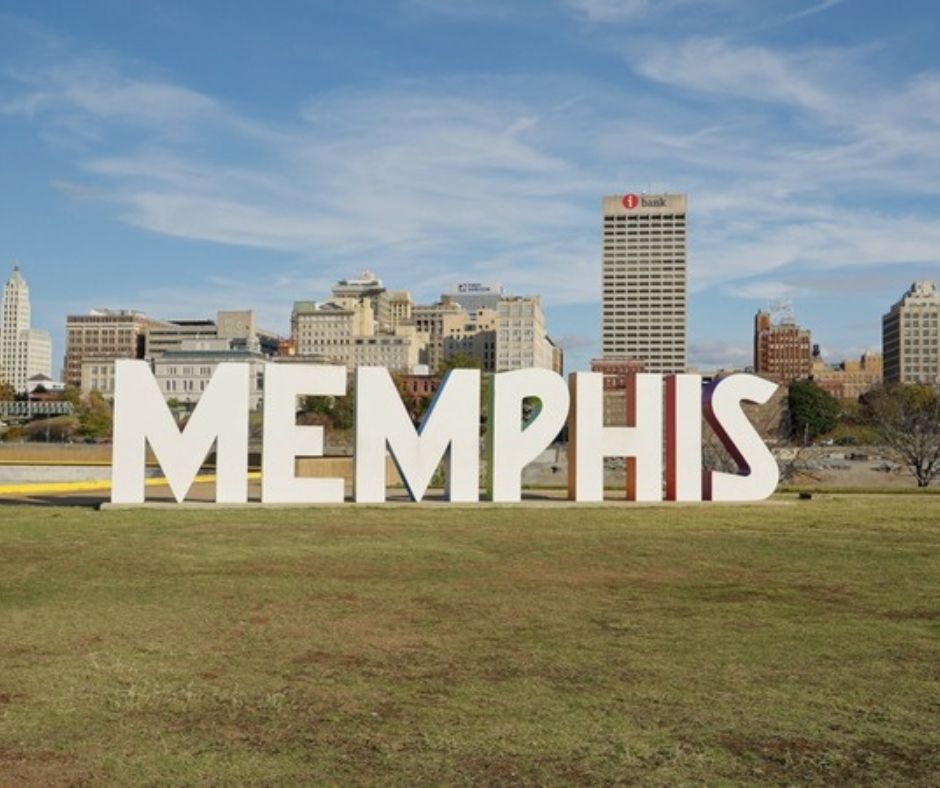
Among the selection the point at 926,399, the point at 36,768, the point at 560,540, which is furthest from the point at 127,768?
the point at 926,399

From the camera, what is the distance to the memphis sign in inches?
1155

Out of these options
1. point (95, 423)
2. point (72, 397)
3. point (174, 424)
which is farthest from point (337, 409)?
point (174, 424)

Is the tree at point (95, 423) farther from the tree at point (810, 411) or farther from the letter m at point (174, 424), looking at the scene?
the letter m at point (174, 424)

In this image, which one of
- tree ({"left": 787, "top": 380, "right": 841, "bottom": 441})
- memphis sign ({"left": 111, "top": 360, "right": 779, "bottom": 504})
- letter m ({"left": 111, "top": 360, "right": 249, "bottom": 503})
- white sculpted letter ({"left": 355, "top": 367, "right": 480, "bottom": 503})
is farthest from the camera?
tree ({"left": 787, "top": 380, "right": 841, "bottom": 441})

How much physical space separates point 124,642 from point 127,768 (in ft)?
14.6

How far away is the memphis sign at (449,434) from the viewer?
96.2 ft

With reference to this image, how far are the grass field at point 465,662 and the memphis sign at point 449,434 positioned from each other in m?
7.82

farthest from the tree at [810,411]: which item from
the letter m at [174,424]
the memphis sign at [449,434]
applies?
the letter m at [174,424]

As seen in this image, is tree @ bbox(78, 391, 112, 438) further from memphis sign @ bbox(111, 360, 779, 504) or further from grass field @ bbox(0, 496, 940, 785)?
grass field @ bbox(0, 496, 940, 785)

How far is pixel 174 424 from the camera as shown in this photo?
28906mm

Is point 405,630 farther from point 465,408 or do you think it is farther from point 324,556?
point 465,408

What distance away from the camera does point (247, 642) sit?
1197 centimetres

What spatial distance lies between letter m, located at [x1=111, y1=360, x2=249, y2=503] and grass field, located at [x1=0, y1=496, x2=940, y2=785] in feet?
24.2

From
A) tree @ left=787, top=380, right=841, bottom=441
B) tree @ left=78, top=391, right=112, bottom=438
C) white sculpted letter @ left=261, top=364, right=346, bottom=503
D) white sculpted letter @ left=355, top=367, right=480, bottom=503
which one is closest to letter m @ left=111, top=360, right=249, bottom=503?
white sculpted letter @ left=261, top=364, right=346, bottom=503
